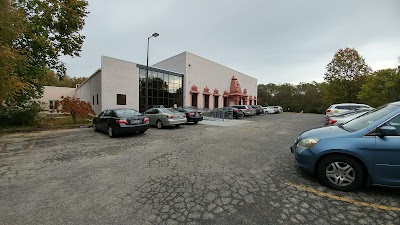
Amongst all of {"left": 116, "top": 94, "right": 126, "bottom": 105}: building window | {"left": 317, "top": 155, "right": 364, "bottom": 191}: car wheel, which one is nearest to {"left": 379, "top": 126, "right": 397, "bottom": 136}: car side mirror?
{"left": 317, "top": 155, "right": 364, "bottom": 191}: car wheel

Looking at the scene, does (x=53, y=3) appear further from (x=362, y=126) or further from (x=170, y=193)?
(x=362, y=126)

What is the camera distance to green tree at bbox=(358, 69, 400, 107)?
2645 centimetres

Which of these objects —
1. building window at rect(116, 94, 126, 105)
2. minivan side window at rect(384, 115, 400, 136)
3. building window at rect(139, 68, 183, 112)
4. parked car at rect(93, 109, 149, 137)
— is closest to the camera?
minivan side window at rect(384, 115, 400, 136)

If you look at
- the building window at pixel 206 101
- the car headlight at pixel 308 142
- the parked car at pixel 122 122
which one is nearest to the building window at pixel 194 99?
the building window at pixel 206 101

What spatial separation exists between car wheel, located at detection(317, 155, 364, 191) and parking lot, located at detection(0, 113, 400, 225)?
0.14 m

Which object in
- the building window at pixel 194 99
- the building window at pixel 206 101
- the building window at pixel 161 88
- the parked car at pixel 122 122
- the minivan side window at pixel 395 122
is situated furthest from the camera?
the building window at pixel 206 101

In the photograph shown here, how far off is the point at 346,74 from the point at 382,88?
668 cm

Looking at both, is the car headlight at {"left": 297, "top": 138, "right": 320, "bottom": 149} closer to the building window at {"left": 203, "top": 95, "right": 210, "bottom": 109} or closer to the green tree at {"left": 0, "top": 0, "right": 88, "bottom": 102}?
the green tree at {"left": 0, "top": 0, "right": 88, "bottom": 102}

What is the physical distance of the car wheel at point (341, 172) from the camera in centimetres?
329

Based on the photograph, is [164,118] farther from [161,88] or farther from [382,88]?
[382,88]

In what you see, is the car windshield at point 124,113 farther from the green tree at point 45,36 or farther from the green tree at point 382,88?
the green tree at point 382,88

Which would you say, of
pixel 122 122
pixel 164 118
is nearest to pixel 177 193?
pixel 122 122

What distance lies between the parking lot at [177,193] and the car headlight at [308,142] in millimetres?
739

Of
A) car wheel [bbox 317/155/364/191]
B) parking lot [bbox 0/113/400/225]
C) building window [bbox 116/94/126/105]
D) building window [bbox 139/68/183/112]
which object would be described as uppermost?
building window [bbox 139/68/183/112]
